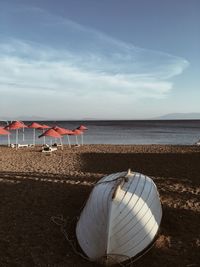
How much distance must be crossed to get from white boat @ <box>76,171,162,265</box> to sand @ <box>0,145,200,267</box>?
320 mm

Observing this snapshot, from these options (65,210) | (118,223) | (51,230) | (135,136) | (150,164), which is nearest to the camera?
(118,223)

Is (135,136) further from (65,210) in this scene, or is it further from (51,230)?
(51,230)

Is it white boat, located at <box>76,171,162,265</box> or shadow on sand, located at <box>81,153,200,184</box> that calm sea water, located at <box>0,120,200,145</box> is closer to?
shadow on sand, located at <box>81,153,200,184</box>

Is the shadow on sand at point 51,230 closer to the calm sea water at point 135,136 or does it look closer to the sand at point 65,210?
the sand at point 65,210

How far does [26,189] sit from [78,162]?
7.52 meters

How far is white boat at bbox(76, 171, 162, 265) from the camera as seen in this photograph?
6.86 meters

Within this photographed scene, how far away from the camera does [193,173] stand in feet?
49.7

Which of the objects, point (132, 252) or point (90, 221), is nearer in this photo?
point (132, 252)

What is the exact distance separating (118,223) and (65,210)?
3.18 metres

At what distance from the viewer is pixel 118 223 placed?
7023 mm

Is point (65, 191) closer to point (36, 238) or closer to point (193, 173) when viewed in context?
point (36, 238)

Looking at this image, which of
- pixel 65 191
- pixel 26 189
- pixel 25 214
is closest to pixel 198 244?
pixel 25 214

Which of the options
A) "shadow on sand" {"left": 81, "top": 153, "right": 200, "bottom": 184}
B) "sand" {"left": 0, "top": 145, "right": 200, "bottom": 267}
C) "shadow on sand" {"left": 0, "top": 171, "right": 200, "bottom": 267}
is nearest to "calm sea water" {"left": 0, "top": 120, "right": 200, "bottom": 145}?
"shadow on sand" {"left": 81, "top": 153, "right": 200, "bottom": 184}

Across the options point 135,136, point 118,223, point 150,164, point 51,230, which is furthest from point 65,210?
point 135,136
